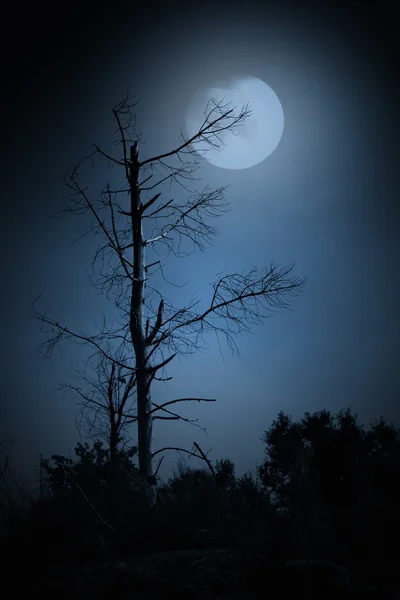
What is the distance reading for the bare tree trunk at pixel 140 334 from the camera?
528 centimetres

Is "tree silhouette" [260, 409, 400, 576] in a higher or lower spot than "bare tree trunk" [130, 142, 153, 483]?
lower

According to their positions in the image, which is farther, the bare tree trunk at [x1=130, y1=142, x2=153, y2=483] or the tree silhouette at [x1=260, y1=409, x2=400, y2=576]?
the bare tree trunk at [x1=130, y1=142, x2=153, y2=483]

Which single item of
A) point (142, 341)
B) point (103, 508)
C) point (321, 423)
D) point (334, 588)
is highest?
point (321, 423)

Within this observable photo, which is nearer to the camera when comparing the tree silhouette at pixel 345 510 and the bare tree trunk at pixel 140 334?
the tree silhouette at pixel 345 510

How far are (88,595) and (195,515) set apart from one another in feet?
8.43

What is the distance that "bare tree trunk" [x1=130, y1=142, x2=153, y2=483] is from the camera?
528 centimetres

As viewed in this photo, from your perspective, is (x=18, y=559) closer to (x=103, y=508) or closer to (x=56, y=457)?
(x=103, y=508)

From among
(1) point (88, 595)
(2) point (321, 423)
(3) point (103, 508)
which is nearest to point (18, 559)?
(1) point (88, 595)

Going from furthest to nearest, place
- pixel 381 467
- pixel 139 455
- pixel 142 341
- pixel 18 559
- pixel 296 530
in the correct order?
pixel 381 467 → pixel 142 341 → pixel 139 455 → pixel 296 530 → pixel 18 559

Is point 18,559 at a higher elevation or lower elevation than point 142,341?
lower

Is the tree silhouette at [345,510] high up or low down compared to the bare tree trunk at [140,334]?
down

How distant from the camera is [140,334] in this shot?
562 centimetres

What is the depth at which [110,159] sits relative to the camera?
6.16 metres

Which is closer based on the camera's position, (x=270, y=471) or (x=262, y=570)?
(x=262, y=570)
